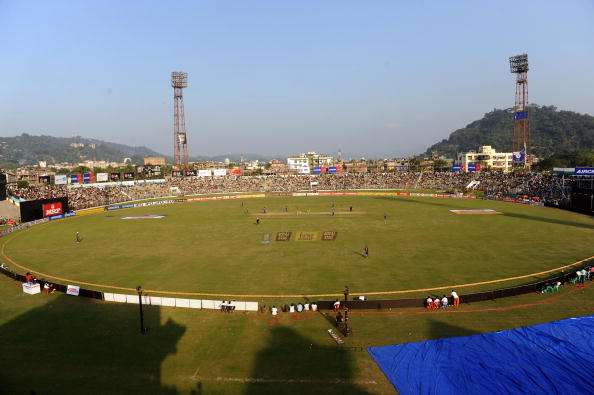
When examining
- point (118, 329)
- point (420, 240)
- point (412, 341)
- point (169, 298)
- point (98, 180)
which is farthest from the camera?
point (98, 180)

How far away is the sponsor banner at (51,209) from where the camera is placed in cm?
6944

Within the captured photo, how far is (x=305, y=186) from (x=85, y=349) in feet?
355

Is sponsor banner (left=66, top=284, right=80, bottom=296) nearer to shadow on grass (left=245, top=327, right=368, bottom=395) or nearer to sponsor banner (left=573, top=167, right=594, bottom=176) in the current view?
shadow on grass (left=245, top=327, right=368, bottom=395)

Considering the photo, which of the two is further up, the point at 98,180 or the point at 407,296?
the point at 98,180

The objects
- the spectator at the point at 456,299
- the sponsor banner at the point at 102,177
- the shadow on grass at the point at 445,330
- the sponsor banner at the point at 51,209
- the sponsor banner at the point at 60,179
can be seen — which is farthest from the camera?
the sponsor banner at the point at 102,177

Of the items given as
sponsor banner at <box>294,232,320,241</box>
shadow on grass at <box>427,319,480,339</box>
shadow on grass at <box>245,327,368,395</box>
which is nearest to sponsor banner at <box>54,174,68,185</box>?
sponsor banner at <box>294,232,320,241</box>

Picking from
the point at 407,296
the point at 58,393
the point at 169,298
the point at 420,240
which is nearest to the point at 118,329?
the point at 169,298

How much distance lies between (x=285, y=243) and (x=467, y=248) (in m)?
19.6

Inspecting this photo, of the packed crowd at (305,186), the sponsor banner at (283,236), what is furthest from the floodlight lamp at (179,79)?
the sponsor banner at (283,236)

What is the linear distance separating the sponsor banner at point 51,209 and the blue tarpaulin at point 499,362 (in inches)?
2772

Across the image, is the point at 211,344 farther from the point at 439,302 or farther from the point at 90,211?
the point at 90,211

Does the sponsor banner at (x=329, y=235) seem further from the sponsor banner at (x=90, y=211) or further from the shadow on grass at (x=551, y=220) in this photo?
the sponsor banner at (x=90, y=211)

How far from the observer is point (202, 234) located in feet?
168

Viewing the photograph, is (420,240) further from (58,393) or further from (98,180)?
(98,180)
